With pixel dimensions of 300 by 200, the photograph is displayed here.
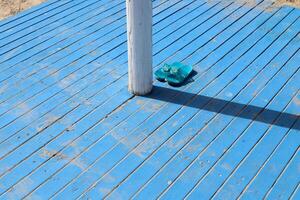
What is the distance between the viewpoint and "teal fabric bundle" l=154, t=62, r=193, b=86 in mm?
4156

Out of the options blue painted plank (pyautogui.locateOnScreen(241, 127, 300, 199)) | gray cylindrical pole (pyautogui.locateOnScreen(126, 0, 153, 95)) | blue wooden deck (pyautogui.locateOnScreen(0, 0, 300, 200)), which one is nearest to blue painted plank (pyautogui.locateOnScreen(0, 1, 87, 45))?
blue wooden deck (pyautogui.locateOnScreen(0, 0, 300, 200))

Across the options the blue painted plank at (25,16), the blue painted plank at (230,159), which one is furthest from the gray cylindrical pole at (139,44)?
the blue painted plank at (25,16)

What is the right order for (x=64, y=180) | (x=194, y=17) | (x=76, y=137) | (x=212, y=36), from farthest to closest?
(x=194, y=17) < (x=212, y=36) < (x=76, y=137) < (x=64, y=180)

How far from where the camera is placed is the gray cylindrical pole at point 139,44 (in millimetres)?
3623

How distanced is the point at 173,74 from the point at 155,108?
0.42 metres

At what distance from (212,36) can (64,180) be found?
2419 mm

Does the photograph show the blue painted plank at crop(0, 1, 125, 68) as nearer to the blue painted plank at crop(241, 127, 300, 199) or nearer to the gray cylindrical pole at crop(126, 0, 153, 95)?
the gray cylindrical pole at crop(126, 0, 153, 95)

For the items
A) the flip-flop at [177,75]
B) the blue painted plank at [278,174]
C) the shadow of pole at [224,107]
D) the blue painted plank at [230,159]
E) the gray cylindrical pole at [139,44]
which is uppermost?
the gray cylindrical pole at [139,44]

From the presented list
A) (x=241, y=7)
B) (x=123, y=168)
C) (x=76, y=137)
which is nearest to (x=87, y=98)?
(x=76, y=137)

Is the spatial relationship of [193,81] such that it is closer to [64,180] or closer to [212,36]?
[212,36]

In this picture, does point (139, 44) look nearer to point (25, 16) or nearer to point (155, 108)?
point (155, 108)

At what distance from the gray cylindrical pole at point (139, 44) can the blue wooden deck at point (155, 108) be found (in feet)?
0.44

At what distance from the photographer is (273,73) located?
434 centimetres

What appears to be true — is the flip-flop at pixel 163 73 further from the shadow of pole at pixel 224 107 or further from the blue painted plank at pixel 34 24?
the blue painted plank at pixel 34 24
